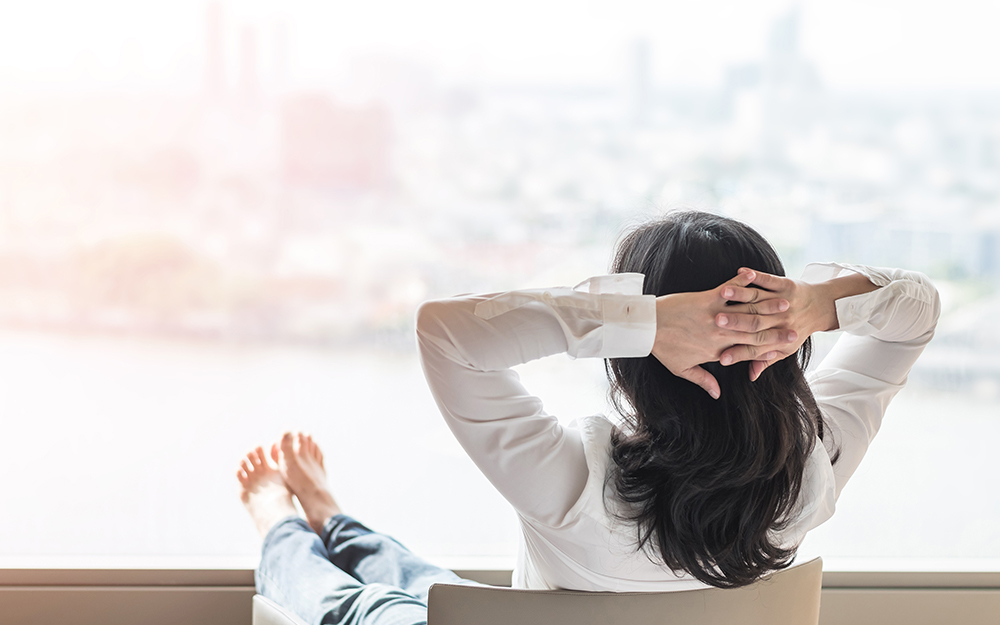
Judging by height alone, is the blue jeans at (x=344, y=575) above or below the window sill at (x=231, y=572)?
above

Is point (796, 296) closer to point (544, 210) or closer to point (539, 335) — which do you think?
point (539, 335)

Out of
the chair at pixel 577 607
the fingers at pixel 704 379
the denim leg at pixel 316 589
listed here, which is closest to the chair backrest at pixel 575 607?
the chair at pixel 577 607

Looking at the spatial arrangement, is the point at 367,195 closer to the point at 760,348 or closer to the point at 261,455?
the point at 261,455

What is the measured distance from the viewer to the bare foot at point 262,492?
1570 millimetres

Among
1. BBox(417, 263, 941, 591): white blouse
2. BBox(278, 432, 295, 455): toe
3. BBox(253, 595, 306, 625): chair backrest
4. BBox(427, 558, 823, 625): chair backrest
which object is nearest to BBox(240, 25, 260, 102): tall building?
BBox(278, 432, 295, 455): toe

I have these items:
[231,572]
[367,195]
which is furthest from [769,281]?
[231,572]

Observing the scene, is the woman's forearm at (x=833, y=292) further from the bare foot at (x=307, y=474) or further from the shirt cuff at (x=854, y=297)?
the bare foot at (x=307, y=474)

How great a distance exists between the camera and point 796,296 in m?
0.94

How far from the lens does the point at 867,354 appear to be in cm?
114

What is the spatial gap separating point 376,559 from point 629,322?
92cm

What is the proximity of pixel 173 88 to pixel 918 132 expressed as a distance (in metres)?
1.69

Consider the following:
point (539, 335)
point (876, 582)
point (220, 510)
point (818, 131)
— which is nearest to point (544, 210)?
point (818, 131)

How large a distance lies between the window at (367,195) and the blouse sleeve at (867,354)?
526 millimetres

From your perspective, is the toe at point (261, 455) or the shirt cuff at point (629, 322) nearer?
the shirt cuff at point (629, 322)
